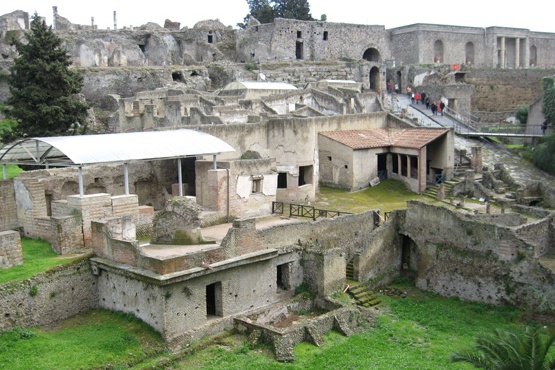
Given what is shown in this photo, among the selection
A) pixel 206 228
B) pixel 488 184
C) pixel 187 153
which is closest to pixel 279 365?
pixel 206 228

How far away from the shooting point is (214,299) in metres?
19.1

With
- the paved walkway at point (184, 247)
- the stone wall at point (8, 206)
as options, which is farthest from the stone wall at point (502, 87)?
the stone wall at point (8, 206)

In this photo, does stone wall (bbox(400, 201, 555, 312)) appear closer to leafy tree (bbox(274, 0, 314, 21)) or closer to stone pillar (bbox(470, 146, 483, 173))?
stone pillar (bbox(470, 146, 483, 173))

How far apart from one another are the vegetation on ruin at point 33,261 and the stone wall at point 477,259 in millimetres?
11669

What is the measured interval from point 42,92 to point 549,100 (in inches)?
1044

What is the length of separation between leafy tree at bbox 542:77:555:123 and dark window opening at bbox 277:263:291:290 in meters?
22.4

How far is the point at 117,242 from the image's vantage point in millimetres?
17703

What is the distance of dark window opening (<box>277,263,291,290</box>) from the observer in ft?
68.6

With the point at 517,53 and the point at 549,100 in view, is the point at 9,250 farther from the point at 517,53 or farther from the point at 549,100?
the point at 517,53

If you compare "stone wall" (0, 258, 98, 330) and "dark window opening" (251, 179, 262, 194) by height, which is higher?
"dark window opening" (251, 179, 262, 194)

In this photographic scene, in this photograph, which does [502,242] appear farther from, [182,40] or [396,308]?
[182,40]

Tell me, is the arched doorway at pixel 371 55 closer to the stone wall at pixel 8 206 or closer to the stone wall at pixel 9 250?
the stone wall at pixel 8 206

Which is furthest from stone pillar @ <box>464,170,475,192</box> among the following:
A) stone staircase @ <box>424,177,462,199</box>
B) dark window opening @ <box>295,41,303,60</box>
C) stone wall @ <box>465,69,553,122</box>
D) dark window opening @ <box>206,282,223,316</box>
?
dark window opening @ <box>295,41,303,60</box>

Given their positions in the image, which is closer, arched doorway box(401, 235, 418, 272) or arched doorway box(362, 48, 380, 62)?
arched doorway box(401, 235, 418, 272)
